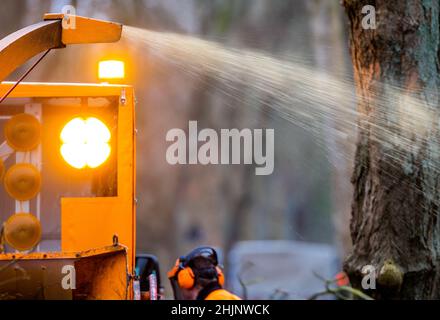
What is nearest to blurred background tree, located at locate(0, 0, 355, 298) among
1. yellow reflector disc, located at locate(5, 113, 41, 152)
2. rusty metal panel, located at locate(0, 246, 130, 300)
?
yellow reflector disc, located at locate(5, 113, 41, 152)

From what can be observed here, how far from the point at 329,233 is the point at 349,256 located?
33.0m

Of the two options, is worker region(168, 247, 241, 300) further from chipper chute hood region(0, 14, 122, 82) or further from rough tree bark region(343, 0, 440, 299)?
chipper chute hood region(0, 14, 122, 82)

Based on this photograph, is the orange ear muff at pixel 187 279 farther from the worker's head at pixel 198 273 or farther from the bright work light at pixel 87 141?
the bright work light at pixel 87 141

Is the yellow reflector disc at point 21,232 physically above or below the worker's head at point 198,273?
above

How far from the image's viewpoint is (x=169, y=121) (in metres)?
29.0

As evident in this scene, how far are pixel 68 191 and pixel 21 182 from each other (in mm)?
589

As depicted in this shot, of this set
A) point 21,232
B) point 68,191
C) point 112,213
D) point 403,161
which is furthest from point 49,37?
point 403,161

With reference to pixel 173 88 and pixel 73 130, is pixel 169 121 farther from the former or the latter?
pixel 73 130

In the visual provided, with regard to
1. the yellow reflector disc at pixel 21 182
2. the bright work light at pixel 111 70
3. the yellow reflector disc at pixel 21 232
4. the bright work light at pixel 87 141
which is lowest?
the yellow reflector disc at pixel 21 232

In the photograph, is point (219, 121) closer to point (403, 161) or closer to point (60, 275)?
point (403, 161)

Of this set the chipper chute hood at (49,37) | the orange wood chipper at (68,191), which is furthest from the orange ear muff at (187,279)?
the chipper chute hood at (49,37)

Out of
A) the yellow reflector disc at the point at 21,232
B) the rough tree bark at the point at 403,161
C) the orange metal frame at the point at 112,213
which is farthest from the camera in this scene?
the rough tree bark at the point at 403,161

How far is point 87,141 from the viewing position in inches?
274

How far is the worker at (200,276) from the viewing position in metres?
7.25
